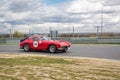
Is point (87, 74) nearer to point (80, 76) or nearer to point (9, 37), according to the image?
point (80, 76)

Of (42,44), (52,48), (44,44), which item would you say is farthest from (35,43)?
(52,48)

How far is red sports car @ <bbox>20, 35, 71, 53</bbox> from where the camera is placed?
15797 mm

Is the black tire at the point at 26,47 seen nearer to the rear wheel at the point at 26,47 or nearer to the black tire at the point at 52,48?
the rear wheel at the point at 26,47

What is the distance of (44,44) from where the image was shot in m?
16.3

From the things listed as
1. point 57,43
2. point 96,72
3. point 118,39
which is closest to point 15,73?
point 96,72

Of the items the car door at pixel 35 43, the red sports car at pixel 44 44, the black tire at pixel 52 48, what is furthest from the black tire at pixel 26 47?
the black tire at pixel 52 48

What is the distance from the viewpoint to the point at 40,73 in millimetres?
7234

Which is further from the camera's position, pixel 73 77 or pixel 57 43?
pixel 57 43

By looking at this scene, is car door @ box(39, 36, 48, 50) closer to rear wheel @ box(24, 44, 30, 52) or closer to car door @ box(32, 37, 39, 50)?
car door @ box(32, 37, 39, 50)

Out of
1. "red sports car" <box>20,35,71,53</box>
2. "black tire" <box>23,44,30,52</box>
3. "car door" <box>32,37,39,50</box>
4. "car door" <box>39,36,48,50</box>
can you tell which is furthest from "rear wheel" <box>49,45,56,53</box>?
"black tire" <box>23,44,30,52</box>

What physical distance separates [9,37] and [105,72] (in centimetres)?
2608

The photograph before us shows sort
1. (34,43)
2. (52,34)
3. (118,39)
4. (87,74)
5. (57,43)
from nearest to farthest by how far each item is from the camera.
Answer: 1. (87,74)
2. (57,43)
3. (34,43)
4. (118,39)
5. (52,34)

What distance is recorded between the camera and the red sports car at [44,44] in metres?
15.8

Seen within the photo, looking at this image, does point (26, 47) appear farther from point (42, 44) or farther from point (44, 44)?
point (44, 44)
